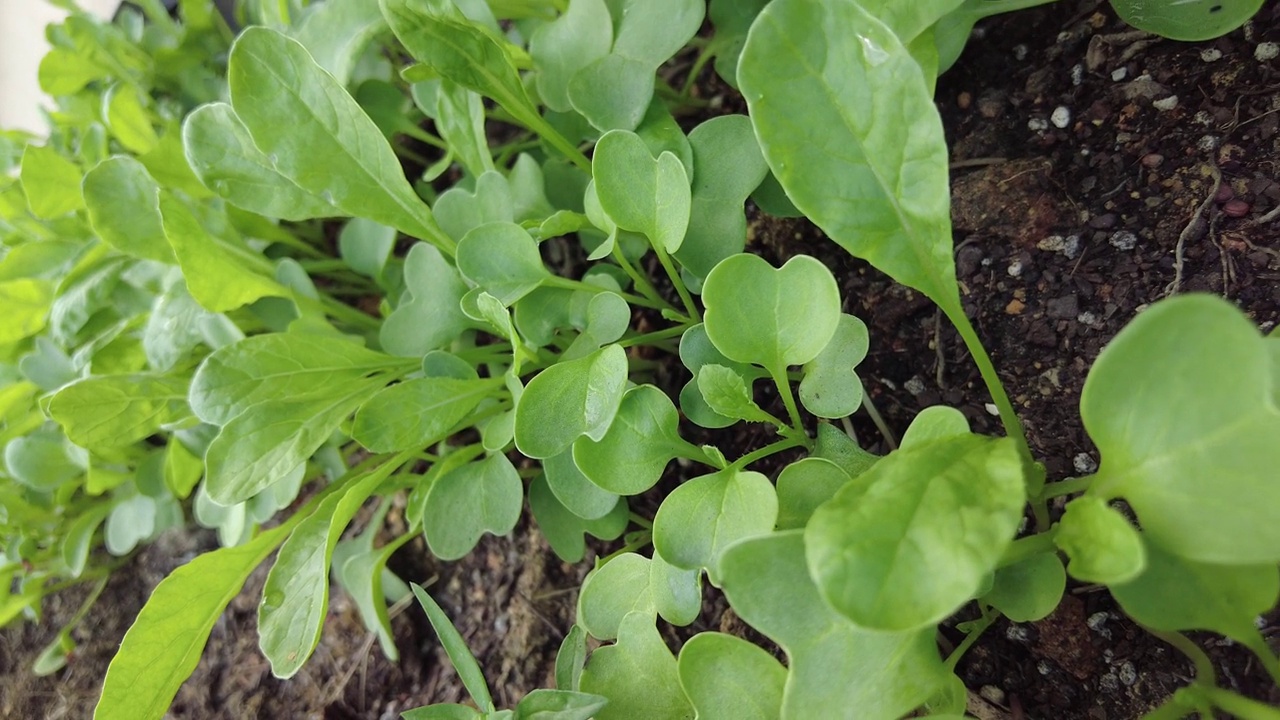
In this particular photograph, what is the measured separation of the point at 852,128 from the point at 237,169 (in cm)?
54

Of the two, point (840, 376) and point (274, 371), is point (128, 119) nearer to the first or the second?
point (274, 371)

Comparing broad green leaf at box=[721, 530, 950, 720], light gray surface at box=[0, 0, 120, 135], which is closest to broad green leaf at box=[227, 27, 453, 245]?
broad green leaf at box=[721, 530, 950, 720]

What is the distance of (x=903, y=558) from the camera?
336mm

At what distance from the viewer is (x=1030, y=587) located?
450 mm

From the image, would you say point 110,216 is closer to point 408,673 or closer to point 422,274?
point 422,274

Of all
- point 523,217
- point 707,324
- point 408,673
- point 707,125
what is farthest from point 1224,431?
point 408,673

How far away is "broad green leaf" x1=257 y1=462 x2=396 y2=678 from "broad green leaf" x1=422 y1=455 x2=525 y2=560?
6 cm

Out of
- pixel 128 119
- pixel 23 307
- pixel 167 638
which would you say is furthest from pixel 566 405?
pixel 23 307

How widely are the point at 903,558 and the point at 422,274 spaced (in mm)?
493

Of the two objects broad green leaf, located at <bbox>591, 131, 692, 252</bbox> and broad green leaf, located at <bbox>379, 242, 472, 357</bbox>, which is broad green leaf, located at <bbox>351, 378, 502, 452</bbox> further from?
broad green leaf, located at <bbox>591, 131, 692, 252</bbox>

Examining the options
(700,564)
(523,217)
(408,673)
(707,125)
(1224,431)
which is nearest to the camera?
(1224,431)

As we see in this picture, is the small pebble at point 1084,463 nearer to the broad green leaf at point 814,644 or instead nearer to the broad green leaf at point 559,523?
the broad green leaf at point 814,644

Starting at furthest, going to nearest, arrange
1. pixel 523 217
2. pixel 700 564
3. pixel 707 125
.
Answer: pixel 523 217 → pixel 707 125 → pixel 700 564

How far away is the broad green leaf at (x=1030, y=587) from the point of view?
44cm
